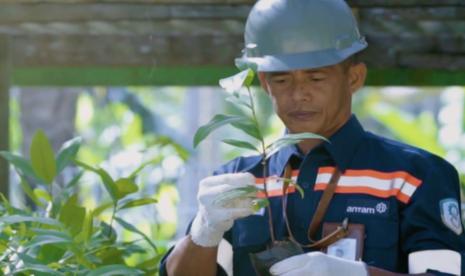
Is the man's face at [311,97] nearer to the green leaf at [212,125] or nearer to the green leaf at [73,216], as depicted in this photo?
the green leaf at [212,125]

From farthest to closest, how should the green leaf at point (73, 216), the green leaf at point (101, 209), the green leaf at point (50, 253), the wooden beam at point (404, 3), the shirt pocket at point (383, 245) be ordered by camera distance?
the wooden beam at point (404, 3) < the green leaf at point (101, 209) < the green leaf at point (73, 216) < the green leaf at point (50, 253) < the shirt pocket at point (383, 245)

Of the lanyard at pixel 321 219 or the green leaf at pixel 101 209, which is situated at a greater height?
the lanyard at pixel 321 219

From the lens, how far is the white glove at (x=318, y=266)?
3254 millimetres

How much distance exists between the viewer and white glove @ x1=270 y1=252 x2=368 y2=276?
128 inches

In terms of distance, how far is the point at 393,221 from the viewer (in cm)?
346

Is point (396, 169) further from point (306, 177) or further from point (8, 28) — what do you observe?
point (8, 28)

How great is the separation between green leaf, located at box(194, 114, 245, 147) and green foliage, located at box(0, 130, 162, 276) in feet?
1.56

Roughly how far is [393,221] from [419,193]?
9 cm

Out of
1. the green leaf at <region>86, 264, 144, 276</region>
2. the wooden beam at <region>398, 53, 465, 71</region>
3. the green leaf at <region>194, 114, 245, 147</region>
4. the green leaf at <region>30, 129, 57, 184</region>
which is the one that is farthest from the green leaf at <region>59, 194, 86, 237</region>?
the wooden beam at <region>398, 53, 465, 71</region>

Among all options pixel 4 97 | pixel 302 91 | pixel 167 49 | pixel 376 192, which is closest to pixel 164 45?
pixel 167 49

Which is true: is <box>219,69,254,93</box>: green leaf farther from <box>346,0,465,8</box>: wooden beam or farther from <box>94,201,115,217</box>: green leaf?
<box>346,0,465,8</box>: wooden beam

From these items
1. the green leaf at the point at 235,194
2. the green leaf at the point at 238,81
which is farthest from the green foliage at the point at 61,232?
the green leaf at the point at 238,81

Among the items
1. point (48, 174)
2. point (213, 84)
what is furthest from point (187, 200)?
point (48, 174)

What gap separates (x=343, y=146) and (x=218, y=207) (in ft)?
1.26
